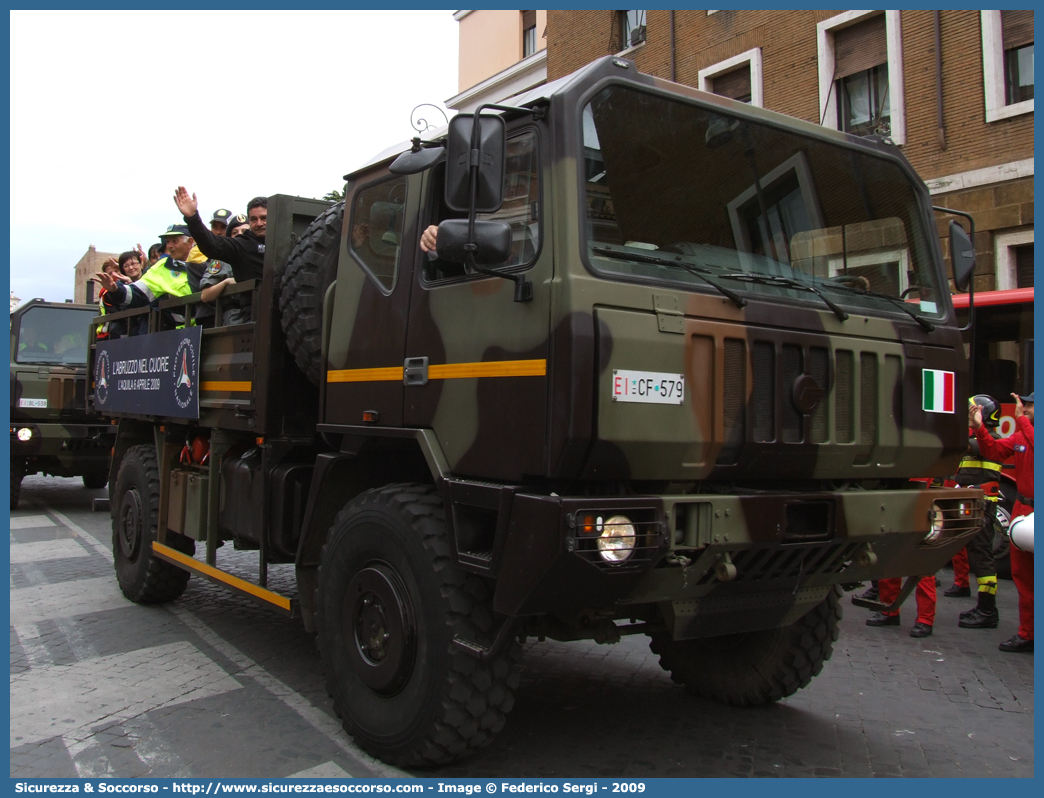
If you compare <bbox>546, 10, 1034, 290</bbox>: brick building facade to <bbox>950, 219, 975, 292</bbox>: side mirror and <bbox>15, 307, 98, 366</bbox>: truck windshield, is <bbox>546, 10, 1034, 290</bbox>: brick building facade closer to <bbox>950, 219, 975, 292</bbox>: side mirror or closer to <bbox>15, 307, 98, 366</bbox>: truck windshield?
<bbox>950, 219, 975, 292</bbox>: side mirror

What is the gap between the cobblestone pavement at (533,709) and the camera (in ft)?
12.7

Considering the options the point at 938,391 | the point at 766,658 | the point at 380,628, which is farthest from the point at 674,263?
the point at 766,658

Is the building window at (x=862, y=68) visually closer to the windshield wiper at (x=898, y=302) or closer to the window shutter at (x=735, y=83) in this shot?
the window shutter at (x=735, y=83)

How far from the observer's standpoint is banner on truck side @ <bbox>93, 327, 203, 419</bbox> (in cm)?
602

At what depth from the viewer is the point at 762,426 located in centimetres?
342

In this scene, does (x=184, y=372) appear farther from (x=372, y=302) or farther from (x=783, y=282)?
(x=783, y=282)

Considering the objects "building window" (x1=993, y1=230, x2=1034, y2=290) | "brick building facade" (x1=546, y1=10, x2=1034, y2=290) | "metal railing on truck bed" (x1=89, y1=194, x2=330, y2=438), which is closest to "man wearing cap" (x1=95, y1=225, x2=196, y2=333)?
"metal railing on truck bed" (x1=89, y1=194, x2=330, y2=438)

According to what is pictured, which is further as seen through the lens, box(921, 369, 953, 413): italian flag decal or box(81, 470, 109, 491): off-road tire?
box(81, 470, 109, 491): off-road tire

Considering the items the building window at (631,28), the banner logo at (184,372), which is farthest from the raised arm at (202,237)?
the building window at (631,28)

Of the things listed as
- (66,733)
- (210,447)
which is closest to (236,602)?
(210,447)

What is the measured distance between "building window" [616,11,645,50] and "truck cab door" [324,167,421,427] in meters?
18.0

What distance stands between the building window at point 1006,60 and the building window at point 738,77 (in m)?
4.34

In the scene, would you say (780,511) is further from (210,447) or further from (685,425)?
(210,447)

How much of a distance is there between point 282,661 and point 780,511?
326 centimetres
